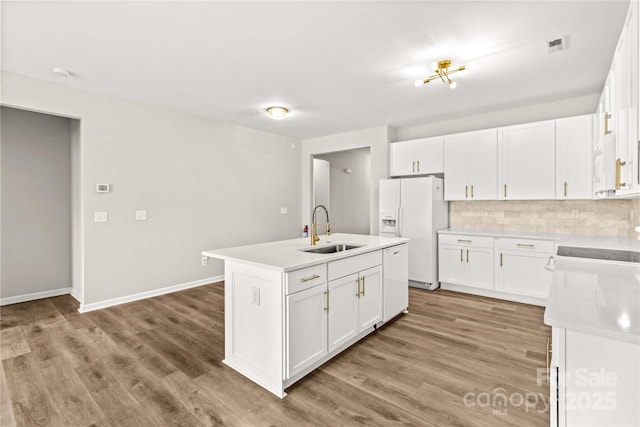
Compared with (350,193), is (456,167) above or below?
above

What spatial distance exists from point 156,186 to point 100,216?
2.54 feet

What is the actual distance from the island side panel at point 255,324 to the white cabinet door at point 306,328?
76 mm

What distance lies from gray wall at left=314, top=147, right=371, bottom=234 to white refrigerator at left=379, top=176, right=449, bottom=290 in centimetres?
292

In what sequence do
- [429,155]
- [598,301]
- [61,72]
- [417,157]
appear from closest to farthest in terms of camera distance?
[598,301] → [61,72] → [429,155] → [417,157]

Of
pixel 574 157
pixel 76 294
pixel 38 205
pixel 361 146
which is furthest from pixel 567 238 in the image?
pixel 38 205

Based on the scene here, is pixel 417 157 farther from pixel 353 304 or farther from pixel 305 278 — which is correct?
pixel 305 278

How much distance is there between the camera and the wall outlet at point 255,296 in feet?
7.09

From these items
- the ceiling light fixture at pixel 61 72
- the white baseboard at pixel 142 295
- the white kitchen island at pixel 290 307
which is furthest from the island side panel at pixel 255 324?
the ceiling light fixture at pixel 61 72

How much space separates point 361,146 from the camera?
5582 mm

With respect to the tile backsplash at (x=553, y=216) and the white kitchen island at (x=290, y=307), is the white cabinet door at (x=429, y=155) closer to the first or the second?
the tile backsplash at (x=553, y=216)

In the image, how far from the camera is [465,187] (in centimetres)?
442

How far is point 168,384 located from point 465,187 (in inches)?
167

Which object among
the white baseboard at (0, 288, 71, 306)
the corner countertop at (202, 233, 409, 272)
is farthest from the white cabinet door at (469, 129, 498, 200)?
the white baseboard at (0, 288, 71, 306)

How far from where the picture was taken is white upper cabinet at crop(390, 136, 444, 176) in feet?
15.3
